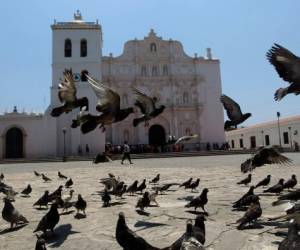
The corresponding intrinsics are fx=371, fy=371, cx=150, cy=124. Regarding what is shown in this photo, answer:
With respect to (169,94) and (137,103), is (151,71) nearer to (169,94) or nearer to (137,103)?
(169,94)

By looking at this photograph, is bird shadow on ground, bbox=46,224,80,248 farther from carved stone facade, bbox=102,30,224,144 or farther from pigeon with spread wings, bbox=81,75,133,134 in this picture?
carved stone facade, bbox=102,30,224,144

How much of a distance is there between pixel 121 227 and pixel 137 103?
2989 millimetres

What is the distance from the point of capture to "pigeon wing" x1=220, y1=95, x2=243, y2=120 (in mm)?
7098

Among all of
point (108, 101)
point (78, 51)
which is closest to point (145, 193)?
point (108, 101)

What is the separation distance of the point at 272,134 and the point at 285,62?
148 ft

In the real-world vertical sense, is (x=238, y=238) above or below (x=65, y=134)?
below

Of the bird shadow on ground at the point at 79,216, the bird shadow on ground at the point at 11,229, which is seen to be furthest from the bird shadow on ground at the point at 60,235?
the bird shadow on ground at the point at 11,229

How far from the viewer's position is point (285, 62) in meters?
5.10

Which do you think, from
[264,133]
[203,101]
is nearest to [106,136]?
[203,101]

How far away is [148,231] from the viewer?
14.1 feet

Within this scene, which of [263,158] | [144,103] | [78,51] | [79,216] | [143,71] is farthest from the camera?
[143,71]

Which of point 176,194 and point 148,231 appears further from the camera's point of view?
point 176,194

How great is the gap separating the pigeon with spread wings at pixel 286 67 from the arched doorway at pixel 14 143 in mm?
34492

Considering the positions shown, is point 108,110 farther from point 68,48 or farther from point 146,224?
point 68,48
